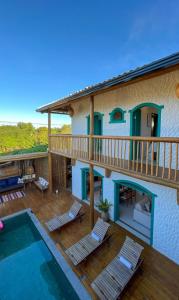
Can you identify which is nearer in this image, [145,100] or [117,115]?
[145,100]

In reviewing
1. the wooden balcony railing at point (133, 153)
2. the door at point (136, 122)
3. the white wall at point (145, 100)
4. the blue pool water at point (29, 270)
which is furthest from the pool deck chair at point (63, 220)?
the white wall at point (145, 100)

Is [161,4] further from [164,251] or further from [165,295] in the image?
[165,295]

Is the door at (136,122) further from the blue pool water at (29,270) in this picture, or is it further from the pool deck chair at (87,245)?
the blue pool water at (29,270)

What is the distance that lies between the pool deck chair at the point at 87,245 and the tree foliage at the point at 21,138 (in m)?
8.43

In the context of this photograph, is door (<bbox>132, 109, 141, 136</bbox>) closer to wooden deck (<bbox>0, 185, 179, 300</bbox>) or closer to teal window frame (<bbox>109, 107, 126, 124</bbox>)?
teal window frame (<bbox>109, 107, 126, 124</bbox>)

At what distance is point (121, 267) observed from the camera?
4566mm

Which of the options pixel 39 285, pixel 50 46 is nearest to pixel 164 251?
pixel 39 285

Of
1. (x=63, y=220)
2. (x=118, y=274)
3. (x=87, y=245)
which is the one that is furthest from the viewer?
(x=63, y=220)

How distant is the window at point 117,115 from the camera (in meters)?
6.81

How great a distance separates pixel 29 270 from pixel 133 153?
5334 mm

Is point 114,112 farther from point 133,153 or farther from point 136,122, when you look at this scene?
point 133,153

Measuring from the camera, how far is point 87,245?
17.9 feet

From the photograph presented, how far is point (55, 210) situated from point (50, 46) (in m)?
11.8

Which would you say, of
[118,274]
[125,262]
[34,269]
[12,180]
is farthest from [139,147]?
[12,180]
